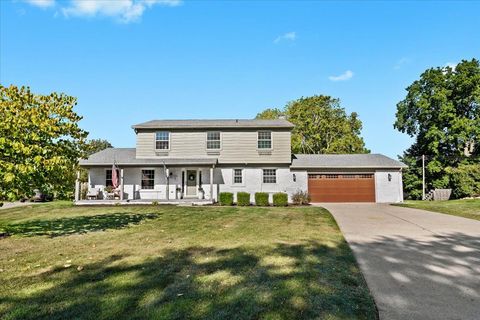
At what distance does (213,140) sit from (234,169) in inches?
104

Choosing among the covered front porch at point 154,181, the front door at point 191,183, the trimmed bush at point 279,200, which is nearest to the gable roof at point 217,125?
the covered front porch at point 154,181

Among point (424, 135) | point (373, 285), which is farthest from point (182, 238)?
point (424, 135)

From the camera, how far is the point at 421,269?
5383 millimetres

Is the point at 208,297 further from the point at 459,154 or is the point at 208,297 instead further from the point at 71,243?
the point at 459,154

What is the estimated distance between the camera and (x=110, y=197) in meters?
21.6

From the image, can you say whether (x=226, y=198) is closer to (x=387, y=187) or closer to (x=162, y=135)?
(x=162, y=135)

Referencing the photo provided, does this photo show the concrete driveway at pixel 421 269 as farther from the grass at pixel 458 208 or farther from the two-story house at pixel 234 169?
the two-story house at pixel 234 169

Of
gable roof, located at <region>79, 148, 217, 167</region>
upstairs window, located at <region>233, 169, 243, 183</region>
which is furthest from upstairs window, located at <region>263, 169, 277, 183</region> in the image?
gable roof, located at <region>79, 148, 217, 167</region>

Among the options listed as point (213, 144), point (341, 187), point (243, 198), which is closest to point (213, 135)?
point (213, 144)

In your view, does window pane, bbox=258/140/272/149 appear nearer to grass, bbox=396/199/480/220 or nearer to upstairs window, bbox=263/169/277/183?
upstairs window, bbox=263/169/277/183

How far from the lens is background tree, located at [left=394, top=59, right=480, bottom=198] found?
2759 centimetres

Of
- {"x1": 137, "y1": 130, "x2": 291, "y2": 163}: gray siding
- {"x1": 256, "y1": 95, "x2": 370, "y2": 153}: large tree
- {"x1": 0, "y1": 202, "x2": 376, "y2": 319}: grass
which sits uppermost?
{"x1": 256, "y1": 95, "x2": 370, "y2": 153}: large tree

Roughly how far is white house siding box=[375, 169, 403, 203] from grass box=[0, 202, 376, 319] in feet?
54.1

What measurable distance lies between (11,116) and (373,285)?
856 centimetres
